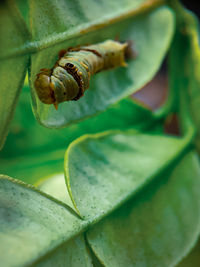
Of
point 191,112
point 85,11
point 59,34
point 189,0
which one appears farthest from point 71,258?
point 189,0

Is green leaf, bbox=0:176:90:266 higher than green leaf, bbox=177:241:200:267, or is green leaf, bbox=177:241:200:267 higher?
green leaf, bbox=0:176:90:266

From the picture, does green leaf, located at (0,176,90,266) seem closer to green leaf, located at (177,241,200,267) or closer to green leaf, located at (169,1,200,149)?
green leaf, located at (177,241,200,267)

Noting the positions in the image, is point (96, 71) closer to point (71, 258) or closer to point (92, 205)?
point (92, 205)

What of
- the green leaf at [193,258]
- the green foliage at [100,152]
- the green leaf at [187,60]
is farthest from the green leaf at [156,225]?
the green leaf at [187,60]

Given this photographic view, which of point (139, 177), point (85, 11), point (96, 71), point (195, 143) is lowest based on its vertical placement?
point (195, 143)

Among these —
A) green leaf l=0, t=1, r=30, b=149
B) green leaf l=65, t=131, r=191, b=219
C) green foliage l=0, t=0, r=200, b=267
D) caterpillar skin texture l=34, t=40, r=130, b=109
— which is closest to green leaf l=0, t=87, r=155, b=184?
green foliage l=0, t=0, r=200, b=267

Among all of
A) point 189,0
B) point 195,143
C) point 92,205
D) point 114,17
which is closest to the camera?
point 92,205

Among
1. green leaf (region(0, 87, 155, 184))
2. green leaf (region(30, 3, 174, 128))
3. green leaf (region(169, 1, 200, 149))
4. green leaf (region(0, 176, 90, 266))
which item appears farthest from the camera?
green leaf (region(169, 1, 200, 149))

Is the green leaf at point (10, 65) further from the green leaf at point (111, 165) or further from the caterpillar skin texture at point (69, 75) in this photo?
the green leaf at point (111, 165)
